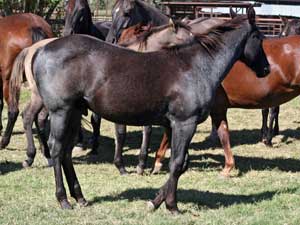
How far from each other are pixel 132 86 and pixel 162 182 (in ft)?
7.20

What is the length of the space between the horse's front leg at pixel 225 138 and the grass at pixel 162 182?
17 centimetres

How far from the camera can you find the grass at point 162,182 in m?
5.79

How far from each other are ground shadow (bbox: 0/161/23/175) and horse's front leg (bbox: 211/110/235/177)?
2.81 meters

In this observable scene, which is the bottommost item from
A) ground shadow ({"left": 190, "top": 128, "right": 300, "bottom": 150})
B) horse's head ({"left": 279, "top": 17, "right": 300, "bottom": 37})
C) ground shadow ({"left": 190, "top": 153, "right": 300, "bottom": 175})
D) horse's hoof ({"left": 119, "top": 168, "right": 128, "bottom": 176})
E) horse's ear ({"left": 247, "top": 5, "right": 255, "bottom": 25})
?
ground shadow ({"left": 190, "top": 128, "right": 300, "bottom": 150})

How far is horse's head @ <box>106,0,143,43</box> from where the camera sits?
8586 millimetres

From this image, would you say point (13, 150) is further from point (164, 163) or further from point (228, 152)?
point (228, 152)

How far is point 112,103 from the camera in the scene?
574 centimetres

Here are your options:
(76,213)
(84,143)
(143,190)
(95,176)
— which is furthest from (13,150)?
(76,213)

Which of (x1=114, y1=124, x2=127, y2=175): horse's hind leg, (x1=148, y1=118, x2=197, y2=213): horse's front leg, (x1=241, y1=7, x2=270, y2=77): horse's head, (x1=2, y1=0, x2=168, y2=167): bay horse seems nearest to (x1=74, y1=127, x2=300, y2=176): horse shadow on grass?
(x1=2, y1=0, x2=168, y2=167): bay horse

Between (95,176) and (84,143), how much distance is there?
2.53 metres

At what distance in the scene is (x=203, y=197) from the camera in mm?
6695

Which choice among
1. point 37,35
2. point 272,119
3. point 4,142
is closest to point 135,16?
point 37,35

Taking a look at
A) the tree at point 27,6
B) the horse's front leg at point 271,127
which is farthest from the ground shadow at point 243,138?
the tree at point 27,6

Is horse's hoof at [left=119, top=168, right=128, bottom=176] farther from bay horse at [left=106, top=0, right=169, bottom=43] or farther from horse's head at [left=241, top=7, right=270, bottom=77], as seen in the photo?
horse's head at [left=241, top=7, right=270, bottom=77]
